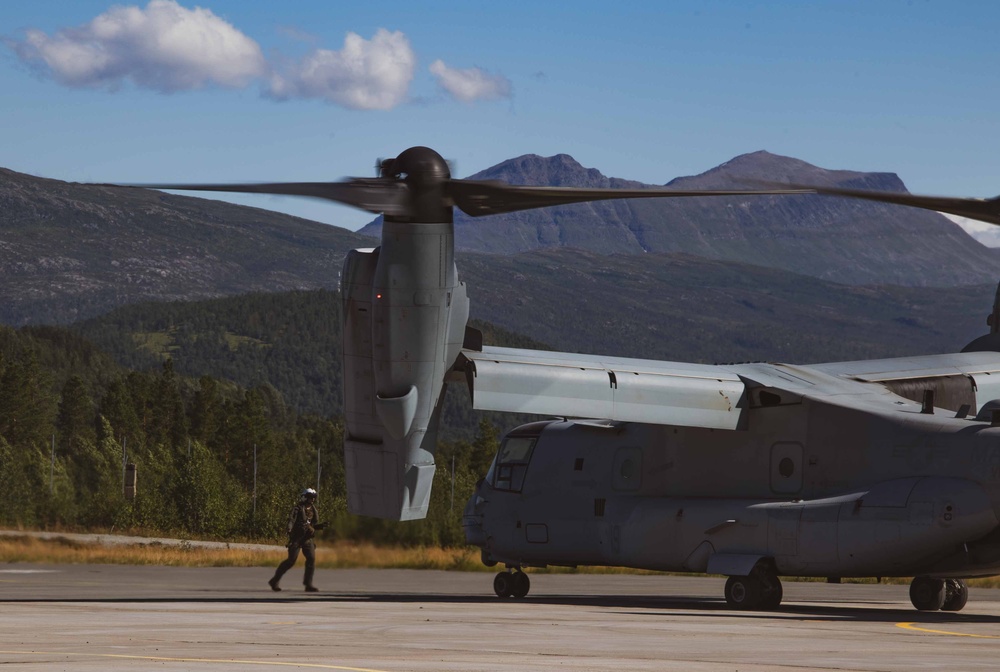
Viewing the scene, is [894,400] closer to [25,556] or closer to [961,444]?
[961,444]

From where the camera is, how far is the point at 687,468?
2514 cm

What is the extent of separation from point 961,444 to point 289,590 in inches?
522

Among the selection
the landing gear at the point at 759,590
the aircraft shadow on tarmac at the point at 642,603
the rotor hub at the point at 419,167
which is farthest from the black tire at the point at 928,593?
the rotor hub at the point at 419,167

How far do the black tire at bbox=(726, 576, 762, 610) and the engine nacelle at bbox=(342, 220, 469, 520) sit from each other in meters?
5.26

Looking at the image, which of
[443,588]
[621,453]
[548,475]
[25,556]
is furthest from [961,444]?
[25,556]

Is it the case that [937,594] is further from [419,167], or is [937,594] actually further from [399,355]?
[419,167]

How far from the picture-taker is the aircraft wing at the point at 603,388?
22.1 meters

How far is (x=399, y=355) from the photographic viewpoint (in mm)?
22000

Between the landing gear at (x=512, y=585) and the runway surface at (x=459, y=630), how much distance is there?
0.39 m

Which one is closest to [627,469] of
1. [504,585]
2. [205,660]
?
[504,585]

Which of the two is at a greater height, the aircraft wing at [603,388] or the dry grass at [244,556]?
the aircraft wing at [603,388]

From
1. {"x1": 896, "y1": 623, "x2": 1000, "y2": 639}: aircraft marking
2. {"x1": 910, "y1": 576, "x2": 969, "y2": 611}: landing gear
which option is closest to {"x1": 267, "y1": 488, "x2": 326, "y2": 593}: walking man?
{"x1": 910, "y1": 576, "x2": 969, "y2": 611}: landing gear

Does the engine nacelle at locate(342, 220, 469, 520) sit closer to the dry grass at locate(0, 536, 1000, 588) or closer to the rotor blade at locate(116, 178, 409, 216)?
the rotor blade at locate(116, 178, 409, 216)

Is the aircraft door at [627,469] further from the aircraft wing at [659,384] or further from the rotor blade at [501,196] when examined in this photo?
the rotor blade at [501,196]
